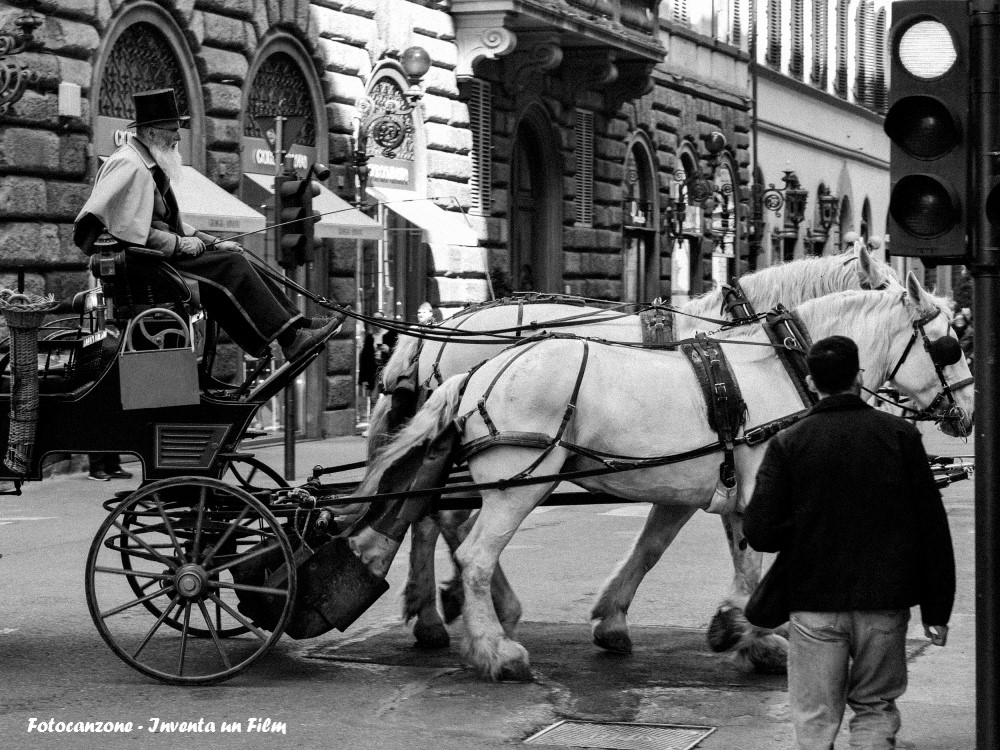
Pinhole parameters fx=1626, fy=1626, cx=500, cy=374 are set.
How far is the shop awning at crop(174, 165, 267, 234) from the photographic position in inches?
629

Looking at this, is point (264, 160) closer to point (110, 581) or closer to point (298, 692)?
point (110, 581)

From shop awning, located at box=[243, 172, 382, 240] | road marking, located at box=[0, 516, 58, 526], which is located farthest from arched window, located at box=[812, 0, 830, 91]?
road marking, located at box=[0, 516, 58, 526]

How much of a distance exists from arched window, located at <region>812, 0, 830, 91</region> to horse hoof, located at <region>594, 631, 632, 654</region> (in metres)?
41.5

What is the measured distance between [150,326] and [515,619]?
7.12 feet

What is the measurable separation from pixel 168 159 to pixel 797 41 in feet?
132

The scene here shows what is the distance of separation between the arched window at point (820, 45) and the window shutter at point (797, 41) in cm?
118

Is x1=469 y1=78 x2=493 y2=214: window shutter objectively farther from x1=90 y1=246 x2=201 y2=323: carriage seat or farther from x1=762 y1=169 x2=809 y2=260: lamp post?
x1=90 y1=246 x2=201 y2=323: carriage seat

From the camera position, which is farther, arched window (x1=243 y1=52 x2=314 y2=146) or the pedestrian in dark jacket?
arched window (x1=243 y1=52 x2=314 y2=146)

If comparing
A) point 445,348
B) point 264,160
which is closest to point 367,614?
point 445,348

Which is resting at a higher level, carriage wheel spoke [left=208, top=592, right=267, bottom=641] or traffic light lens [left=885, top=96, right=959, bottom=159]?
traffic light lens [left=885, top=96, right=959, bottom=159]

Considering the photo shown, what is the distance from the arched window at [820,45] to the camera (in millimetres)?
47625

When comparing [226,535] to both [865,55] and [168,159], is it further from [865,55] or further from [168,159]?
[865,55]

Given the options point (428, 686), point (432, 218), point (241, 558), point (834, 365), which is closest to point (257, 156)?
point (432, 218)

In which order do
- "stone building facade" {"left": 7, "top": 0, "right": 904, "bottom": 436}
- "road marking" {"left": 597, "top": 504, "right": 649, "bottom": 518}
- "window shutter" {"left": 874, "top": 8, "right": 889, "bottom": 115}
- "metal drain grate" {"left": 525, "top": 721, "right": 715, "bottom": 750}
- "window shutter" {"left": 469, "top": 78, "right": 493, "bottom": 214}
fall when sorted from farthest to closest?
1. "window shutter" {"left": 874, "top": 8, "right": 889, "bottom": 115}
2. "window shutter" {"left": 469, "top": 78, "right": 493, "bottom": 214}
3. "stone building facade" {"left": 7, "top": 0, "right": 904, "bottom": 436}
4. "road marking" {"left": 597, "top": 504, "right": 649, "bottom": 518}
5. "metal drain grate" {"left": 525, "top": 721, "right": 715, "bottom": 750}
